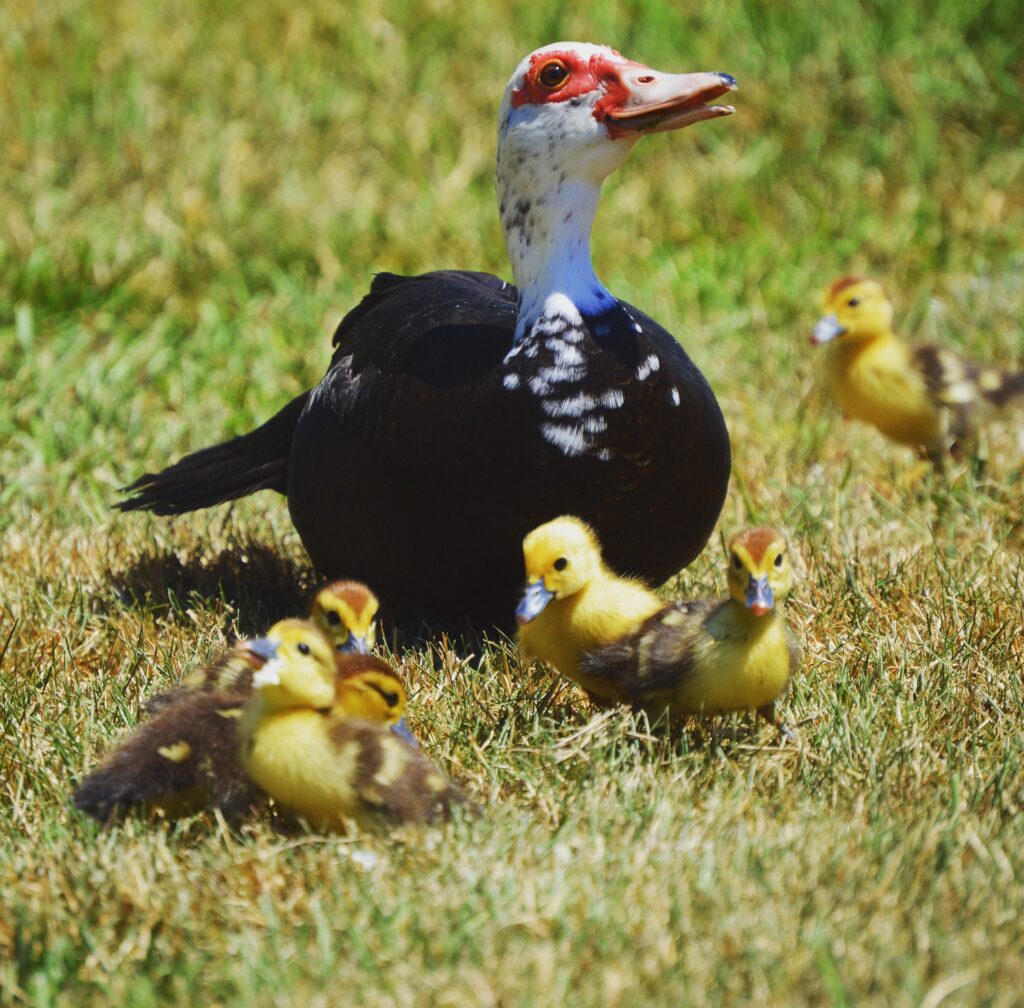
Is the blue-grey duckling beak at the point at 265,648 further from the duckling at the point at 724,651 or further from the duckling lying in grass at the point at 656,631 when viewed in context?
the duckling at the point at 724,651

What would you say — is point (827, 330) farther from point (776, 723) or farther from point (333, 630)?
point (333, 630)

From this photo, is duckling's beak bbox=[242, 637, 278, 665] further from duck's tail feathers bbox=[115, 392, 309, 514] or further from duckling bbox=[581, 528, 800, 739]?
duck's tail feathers bbox=[115, 392, 309, 514]

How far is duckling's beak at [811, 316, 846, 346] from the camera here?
515 centimetres

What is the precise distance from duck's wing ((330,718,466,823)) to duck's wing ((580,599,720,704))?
0.52m

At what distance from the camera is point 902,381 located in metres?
5.16

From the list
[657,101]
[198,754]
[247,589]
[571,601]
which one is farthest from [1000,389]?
[198,754]

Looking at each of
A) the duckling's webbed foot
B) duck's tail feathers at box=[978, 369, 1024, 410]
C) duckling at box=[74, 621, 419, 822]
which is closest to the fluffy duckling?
duckling at box=[74, 621, 419, 822]

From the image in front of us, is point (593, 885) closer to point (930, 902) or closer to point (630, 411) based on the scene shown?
point (930, 902)

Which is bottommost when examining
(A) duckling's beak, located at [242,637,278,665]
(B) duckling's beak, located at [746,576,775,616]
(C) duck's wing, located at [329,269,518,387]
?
(B) duckling's beak, located at [746,576,775,616]

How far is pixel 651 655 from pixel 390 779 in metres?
0.66

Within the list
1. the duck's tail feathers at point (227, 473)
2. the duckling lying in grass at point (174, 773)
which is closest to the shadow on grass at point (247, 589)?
the duck's tail feathers at point (227, 473)

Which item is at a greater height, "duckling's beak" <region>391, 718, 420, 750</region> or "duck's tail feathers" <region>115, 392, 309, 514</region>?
"duck's tail feathers" <region>115, 392, 309, 514</region>

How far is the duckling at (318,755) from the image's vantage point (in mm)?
2877

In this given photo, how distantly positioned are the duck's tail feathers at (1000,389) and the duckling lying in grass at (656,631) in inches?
79.2
